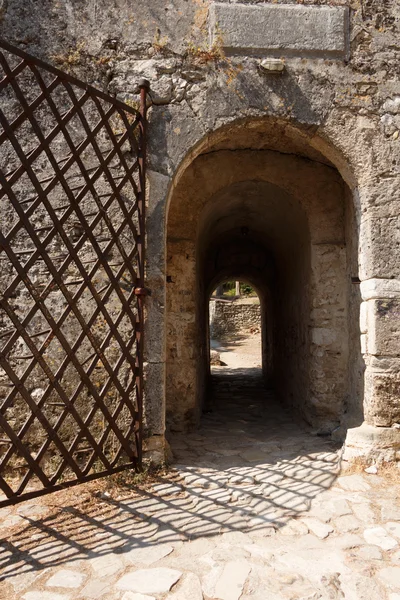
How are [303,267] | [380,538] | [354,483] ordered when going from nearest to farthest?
[380,538] → [354,483] → [303,267]

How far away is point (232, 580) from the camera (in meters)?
2.18

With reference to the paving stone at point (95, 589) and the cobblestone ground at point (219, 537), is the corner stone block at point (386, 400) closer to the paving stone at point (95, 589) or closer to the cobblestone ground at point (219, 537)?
the cobblestone ground at point (219, 537)

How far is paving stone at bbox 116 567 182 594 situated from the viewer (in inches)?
83.0

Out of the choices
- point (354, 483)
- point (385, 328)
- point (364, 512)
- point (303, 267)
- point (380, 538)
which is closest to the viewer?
point (380, 538)

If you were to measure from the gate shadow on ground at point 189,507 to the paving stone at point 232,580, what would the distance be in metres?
0.39

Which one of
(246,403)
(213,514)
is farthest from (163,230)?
(246,403)

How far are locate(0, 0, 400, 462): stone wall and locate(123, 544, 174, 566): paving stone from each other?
4.05 ft

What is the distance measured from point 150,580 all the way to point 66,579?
16.4 inches

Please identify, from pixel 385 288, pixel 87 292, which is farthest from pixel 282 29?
pixel 87 292

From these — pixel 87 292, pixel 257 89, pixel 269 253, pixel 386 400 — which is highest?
pixel 257 89

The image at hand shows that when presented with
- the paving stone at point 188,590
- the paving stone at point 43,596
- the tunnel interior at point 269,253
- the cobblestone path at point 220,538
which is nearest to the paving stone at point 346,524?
the cobblestone path at point 220,538

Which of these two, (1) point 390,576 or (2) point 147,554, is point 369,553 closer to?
(1) point 390,576

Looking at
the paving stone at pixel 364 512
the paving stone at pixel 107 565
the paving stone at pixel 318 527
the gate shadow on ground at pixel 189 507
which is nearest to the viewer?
the paving stone at pixel 107 565

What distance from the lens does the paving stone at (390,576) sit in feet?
6.99
